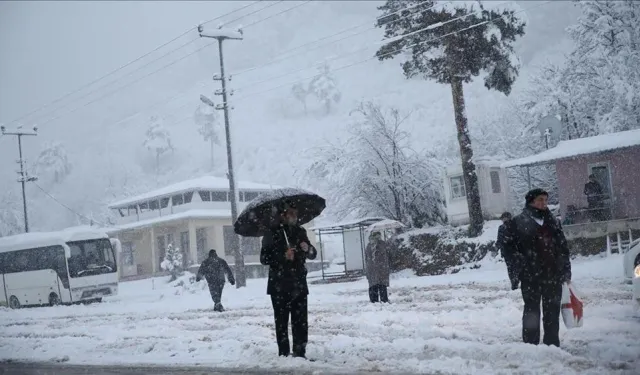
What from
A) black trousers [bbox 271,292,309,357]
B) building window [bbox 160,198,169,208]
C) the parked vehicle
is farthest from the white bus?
the parked vehicle

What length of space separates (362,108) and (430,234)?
32.2ft

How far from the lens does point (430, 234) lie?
28.8 m

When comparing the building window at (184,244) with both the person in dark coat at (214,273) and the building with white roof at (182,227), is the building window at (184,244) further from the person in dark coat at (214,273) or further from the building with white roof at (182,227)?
the person in dark coat at (214,273)

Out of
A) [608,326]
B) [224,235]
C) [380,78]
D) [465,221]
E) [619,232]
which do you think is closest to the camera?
[608,326]

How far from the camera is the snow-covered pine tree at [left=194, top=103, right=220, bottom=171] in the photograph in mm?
122625

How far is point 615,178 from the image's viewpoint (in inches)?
998

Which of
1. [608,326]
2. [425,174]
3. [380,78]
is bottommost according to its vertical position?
[608,326]

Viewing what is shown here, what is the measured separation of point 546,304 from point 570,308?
269 mm

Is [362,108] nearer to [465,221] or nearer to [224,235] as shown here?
[465,221]

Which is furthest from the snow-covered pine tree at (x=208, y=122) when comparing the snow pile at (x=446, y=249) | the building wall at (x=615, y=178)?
the building wall at (x=615, y=178)

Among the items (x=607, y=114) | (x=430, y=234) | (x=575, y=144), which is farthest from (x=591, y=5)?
(x=430, y=234)

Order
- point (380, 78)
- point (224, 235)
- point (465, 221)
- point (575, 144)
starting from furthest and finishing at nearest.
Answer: point (380, 78) → point (224, 235) → point (465, 221) → point (575, 144)

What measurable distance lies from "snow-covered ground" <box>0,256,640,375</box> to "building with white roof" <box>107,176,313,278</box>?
2729 centimetres

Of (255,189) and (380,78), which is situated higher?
(380,78)
